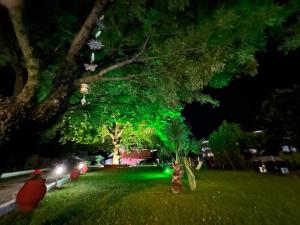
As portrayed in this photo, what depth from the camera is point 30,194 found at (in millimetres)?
6656

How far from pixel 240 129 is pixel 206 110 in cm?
3091

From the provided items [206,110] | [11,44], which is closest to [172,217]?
[11,44]

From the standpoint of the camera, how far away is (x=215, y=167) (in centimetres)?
2405

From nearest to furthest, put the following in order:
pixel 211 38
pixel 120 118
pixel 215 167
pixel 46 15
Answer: pixel 211 38 → pixel 46 15 → pixel 120 118 → pixel 215 167

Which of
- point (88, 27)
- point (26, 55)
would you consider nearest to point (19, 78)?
point (26, 55)

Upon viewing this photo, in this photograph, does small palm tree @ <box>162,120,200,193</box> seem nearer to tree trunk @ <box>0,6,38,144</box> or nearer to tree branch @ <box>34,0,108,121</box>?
tree branch @ <box>34,0,108,121</box>

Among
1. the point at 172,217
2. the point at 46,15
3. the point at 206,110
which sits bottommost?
the point at 172,217

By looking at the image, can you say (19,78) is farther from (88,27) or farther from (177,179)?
(177,179)

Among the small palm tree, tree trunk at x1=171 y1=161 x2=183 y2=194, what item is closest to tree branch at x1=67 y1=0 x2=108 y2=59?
the small palm tree

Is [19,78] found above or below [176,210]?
above

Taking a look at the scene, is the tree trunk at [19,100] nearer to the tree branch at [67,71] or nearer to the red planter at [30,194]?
the tree branch at [67,71]

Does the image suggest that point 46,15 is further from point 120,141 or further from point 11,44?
point 120,141

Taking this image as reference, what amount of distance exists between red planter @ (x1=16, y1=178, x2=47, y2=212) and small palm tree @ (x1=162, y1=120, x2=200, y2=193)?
5.56 metres

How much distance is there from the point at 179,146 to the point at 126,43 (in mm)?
5313
